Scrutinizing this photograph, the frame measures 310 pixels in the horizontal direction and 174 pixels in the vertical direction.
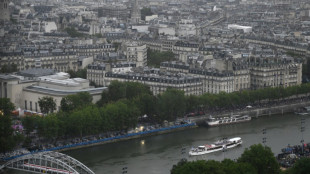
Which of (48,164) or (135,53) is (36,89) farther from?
(135,53)

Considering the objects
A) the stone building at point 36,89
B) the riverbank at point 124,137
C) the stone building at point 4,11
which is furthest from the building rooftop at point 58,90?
A: the stone building at point 4,11

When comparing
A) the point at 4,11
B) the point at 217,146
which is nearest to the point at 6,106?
the point at 217,146

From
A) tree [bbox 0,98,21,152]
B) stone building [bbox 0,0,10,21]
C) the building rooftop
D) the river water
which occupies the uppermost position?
stone building [bbox 0,0,10,21]

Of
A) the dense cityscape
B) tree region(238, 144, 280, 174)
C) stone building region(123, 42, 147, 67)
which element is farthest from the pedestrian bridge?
stone building region(123, 42, 147, 67)

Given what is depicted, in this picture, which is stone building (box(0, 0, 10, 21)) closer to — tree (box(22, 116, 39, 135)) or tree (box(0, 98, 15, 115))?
tree (box(0, 98, 15, 115))

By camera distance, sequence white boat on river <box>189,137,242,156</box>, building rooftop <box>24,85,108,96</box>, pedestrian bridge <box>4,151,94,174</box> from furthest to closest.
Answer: building rooftop <box>24,85,108,96</box>, white boat on river <box>189,137,242,156</box>, pedestrian bridge <box>4,151,94,174</box>

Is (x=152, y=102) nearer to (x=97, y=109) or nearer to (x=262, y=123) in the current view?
(x=97, y=109)

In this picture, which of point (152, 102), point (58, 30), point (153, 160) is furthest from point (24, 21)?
point (153, 160)
